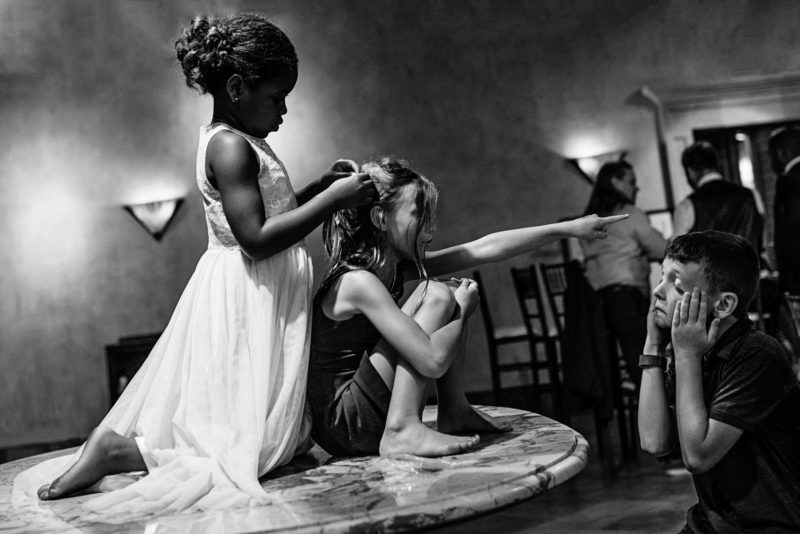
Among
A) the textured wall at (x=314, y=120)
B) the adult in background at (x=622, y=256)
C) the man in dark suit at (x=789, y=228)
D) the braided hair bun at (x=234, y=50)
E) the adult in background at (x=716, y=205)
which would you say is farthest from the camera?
the textured wall at (x=314, y=120)

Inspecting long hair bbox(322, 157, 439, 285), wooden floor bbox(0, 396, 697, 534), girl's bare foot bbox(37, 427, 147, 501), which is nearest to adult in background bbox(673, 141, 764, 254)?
wooden floor bbox(0, 396, 697, 534)

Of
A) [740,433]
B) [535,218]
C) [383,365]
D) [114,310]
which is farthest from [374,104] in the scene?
[740,433]

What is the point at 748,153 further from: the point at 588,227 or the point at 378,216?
the point at 378,216

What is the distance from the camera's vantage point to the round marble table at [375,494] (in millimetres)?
1410

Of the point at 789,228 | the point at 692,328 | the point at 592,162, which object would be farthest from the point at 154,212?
the point at 692,328

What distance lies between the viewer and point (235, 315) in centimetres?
188

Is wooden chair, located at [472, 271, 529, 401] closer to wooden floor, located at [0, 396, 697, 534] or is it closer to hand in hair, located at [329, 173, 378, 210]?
wooden floor, located at [0, 396, 697, 534]

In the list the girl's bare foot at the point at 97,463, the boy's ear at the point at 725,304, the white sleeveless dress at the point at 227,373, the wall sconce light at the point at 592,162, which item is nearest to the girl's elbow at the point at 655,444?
the boy's ear at the point at 725,304

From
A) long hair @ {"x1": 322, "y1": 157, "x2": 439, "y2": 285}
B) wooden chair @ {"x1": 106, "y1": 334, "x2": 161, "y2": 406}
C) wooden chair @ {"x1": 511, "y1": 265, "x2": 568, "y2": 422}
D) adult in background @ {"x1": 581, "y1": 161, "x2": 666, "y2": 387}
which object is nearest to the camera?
long hair @ {"x1": 322, "y1": 157, "x2": 439, "y2": 285}

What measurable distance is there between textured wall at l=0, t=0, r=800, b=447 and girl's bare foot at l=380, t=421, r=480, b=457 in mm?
5773

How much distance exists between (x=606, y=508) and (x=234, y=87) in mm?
2497

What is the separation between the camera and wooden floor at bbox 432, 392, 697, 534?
335 cm

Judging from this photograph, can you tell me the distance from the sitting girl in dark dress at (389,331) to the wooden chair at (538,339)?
304 cm

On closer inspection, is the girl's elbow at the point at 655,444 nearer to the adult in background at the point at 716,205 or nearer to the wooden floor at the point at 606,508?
the wooden floor at the point at 606,508
